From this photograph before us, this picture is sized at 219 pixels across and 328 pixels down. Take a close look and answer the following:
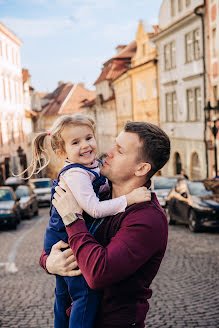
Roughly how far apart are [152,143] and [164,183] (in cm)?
2217

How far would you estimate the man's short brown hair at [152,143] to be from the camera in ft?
9.10

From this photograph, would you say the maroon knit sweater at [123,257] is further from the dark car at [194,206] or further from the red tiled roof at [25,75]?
the red tiled roof at [25,75]

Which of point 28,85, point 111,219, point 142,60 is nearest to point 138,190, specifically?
point 111,219

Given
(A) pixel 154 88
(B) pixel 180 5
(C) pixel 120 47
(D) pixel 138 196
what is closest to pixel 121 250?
(D) pixel 138 196

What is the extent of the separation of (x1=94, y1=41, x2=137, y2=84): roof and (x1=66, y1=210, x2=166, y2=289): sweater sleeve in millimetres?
53331

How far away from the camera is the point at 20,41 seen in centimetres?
5828

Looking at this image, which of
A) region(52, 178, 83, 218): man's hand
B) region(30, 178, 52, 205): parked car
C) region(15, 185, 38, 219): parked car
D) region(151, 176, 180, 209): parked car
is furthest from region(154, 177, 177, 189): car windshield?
region(52, 178, 83, 218): man's hand

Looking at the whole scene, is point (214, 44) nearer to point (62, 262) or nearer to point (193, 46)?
point (193, 46)

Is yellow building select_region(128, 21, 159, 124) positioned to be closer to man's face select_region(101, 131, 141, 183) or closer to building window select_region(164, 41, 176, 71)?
building window select_region(164, 41, 176, 71)

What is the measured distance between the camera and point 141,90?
152ft

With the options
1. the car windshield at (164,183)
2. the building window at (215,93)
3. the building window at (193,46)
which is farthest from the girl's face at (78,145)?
the building window at (193,46)

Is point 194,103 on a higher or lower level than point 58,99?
lower

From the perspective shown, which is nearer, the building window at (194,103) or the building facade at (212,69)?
the building facade at (212,69)

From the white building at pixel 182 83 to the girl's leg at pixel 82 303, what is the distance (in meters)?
29.8
